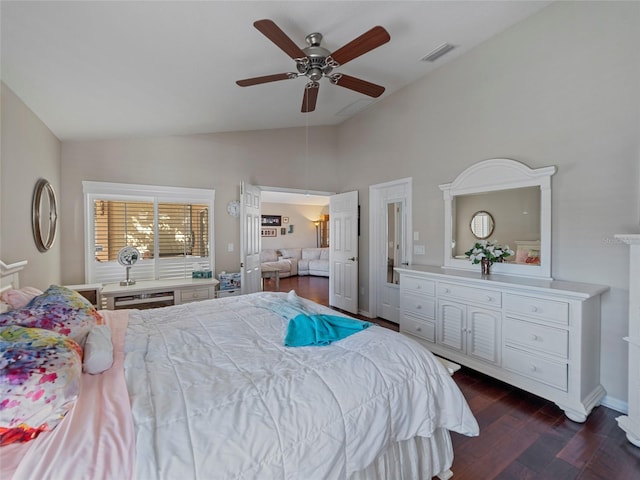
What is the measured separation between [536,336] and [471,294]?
0.58 metres

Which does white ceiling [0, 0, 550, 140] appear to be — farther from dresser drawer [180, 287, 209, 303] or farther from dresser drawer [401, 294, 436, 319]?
dresser drawer [401, 294, 436, 319]

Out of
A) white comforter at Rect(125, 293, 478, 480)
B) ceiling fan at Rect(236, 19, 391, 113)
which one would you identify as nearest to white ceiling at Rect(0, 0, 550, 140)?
ceiling fan at Rect(236, 19, 391, 113)

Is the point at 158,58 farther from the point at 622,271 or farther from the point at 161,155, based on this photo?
the point at 622,271

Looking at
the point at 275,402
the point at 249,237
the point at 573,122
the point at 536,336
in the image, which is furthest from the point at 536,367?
the point at 249,237

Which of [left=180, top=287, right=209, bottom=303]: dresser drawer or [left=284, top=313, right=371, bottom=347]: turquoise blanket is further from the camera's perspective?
[left=180, top=287, right=209, bottom=303]: dresser drawer

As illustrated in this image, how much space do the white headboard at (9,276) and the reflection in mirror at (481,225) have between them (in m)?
3.88

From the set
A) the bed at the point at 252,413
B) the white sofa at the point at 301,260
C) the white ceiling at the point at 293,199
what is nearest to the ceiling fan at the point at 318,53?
the bed at the point at 252,413

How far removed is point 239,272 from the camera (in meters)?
4.47

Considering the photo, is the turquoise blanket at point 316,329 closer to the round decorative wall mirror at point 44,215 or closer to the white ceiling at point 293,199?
the round decorative wall mirror at point 44,215

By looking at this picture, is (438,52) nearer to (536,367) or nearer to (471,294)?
(471,294)

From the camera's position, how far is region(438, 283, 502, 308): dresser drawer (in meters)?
2.55

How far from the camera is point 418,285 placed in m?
3.26

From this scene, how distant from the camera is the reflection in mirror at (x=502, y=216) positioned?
2717mm

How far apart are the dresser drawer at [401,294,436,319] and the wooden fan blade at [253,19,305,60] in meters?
2.57
